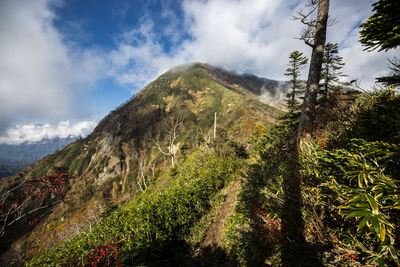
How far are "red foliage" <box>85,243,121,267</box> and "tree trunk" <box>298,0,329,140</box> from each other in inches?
256

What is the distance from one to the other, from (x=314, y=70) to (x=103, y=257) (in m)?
8.36

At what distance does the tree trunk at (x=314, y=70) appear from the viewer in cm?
505

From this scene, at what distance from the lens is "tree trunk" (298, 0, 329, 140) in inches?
199

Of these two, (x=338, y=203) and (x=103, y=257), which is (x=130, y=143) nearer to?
(x=103, y=257)

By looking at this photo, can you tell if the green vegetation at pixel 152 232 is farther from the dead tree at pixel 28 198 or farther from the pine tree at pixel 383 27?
the pine tree at pixel 383 27

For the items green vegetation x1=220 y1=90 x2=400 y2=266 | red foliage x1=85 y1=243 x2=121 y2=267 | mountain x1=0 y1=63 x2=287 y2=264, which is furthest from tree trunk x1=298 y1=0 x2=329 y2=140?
mountain x1=0 y1=63 x2=287 y2=264

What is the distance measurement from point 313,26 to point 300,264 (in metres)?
6.80

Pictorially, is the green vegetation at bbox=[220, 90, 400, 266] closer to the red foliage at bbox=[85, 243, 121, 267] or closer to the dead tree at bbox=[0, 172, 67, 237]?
the red foliage at bbox=[85, 243, 121, 267]

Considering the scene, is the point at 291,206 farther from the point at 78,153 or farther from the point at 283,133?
the point at 78,153

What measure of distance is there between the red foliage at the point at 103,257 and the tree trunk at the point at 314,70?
650cm

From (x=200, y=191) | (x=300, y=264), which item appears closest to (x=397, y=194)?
(x=300, y=264)

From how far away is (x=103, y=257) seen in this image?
4.00 meters

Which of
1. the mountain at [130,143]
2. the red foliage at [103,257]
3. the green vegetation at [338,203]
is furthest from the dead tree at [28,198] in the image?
the mountain at [130,143]

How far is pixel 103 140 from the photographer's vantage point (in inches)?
4769
